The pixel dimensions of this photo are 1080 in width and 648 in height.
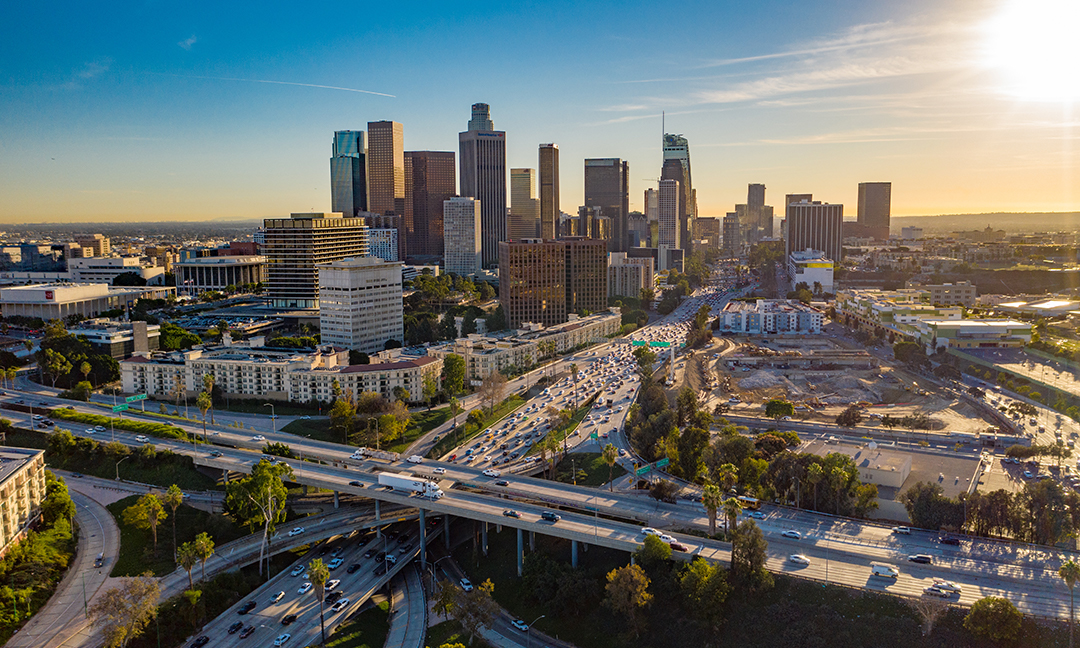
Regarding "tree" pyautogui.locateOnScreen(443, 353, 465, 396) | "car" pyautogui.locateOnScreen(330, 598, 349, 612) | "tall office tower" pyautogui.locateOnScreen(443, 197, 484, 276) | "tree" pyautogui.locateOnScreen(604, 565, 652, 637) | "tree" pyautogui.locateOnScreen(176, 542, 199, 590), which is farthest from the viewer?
"tall office tower" pyautogui.locateOnScreen(443, 197, 484, 276)

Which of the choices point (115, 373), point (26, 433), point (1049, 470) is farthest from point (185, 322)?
point (1049, 470)

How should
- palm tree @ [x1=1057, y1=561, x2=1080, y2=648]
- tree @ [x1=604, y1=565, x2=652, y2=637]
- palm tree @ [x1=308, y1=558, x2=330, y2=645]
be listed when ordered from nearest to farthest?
1. palm tree @ [x1=1057, y1=561, x2=1080, y2=648]
2. palm tree @ [x1=308, y1=558, x2=330, y2=645]
3. tree @ [x1=604, y1=565, x2=652, y2=637]

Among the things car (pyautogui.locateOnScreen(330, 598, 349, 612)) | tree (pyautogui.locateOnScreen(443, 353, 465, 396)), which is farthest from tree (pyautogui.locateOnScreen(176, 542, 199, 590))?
tree (pyautogui.locateOnScreen(443, 353, 465, 396))

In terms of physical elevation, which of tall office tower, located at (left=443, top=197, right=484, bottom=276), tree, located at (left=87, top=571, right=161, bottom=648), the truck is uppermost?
tall office tower, located at (left=443, top=197, right=484, bottom=276)

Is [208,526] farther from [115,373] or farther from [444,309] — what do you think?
[444,309]

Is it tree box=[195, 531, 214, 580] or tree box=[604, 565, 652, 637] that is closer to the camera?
tree box=[604, 565, 652, 637]

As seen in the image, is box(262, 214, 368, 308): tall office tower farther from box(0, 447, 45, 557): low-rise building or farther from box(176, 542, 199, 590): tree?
box(176, 542, 199, 590): tree

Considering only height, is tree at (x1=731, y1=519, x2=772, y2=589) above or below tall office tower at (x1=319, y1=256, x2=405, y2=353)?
below
